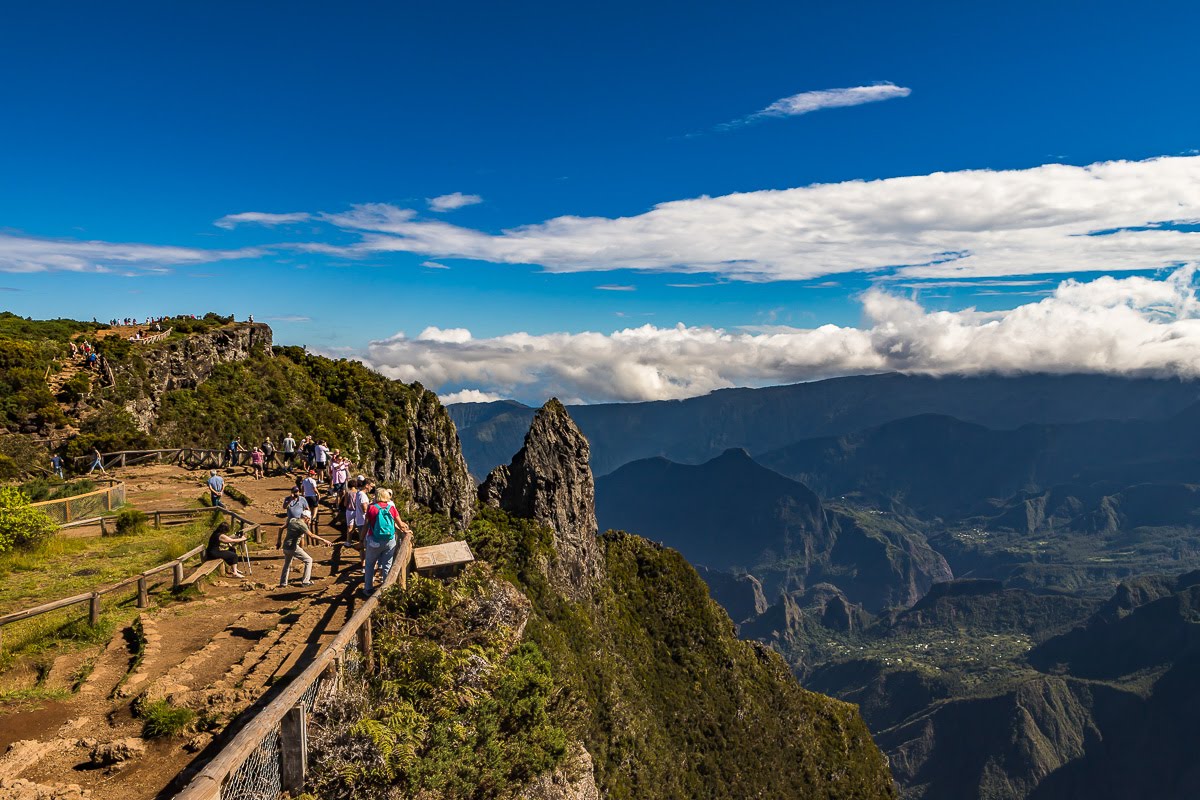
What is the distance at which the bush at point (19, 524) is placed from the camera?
77.0 feet

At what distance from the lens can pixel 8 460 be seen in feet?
134

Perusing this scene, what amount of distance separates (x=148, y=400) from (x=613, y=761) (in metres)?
52.2

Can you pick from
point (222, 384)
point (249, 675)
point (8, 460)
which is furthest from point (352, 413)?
point (249, 675)

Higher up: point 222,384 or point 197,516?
point 222,384

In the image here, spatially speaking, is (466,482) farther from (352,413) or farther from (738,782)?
(738,782)

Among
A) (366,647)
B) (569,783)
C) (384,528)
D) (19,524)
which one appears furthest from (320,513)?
(366,647)

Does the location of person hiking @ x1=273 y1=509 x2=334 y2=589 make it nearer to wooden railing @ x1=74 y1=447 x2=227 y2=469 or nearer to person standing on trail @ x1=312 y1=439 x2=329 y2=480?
person standing on trail @ x1=312 y1=439 x2=329 y2=480

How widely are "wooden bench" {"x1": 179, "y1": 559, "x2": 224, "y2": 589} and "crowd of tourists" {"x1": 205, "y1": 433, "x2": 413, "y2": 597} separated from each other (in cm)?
39

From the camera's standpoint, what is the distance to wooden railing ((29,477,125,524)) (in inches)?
1064

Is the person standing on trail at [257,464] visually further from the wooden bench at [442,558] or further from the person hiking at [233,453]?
the wooden bench at [442,558]

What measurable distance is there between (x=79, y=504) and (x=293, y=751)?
26.0 meters

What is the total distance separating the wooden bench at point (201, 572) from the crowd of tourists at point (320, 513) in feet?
1.28

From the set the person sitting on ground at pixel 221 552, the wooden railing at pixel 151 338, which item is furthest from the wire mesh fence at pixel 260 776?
the wooden railing at pixel 151 338

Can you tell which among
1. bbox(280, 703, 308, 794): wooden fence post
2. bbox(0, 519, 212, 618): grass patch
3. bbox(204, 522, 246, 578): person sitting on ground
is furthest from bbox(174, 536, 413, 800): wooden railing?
bbox(0, 519, 212, 618): grass patch
